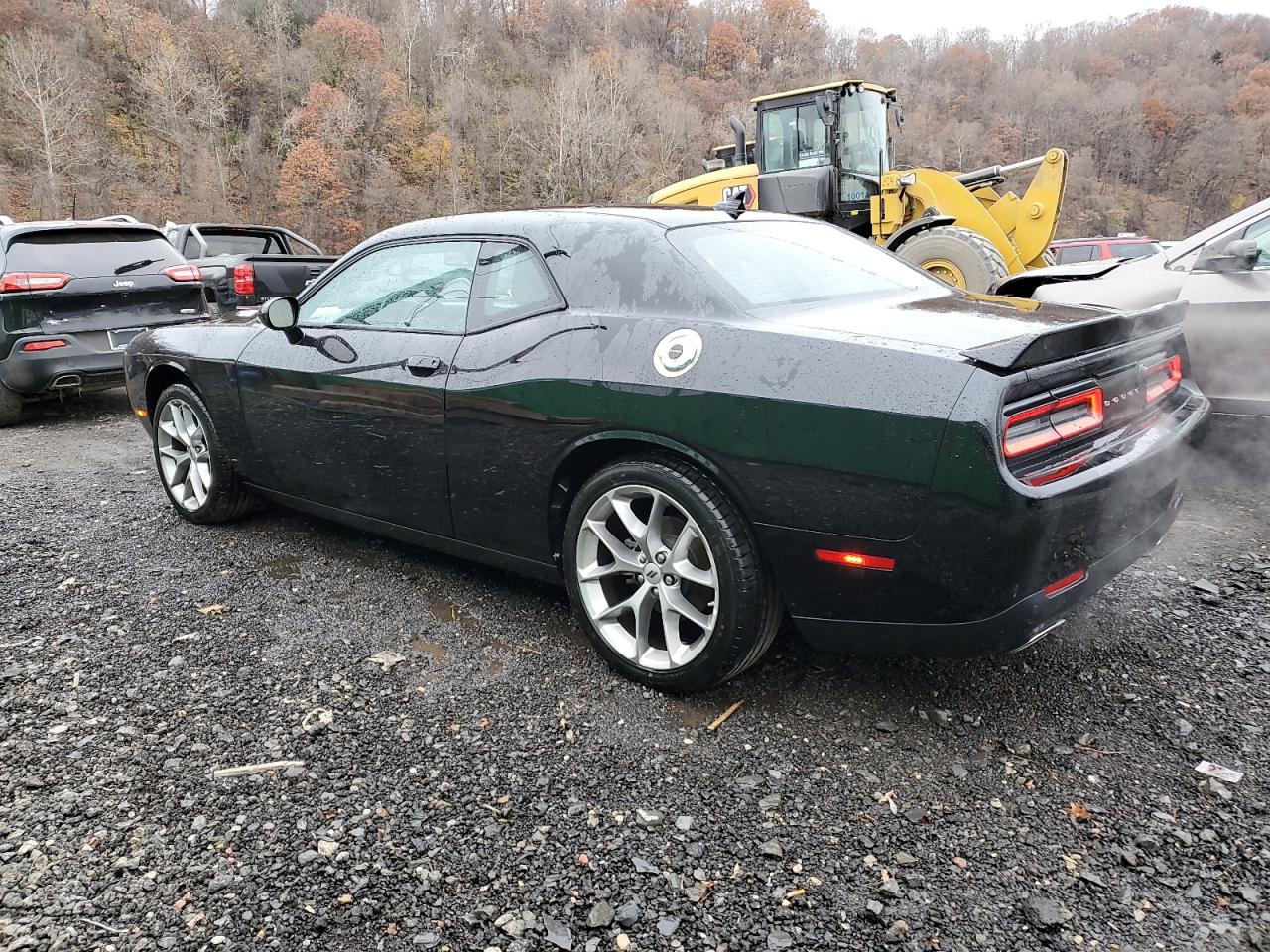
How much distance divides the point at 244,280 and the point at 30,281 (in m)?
2.67

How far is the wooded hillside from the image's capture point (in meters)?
48.2

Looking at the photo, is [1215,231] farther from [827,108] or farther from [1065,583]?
[827,108]

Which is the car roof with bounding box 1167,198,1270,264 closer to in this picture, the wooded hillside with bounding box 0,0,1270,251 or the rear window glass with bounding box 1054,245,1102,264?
the rear window glass with bounding box 1054,245,1102,264

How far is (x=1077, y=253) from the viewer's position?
53.6ft

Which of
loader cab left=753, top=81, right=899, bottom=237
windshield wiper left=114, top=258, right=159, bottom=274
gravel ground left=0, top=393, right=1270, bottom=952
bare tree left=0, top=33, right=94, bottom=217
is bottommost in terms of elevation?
gravel ground left=0, top=393, right=1270, bottom=952

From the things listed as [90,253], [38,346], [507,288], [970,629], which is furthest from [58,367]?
[970,629]

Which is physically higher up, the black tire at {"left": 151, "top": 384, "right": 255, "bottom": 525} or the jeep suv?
the jeep suv

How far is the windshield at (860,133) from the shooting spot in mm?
9867

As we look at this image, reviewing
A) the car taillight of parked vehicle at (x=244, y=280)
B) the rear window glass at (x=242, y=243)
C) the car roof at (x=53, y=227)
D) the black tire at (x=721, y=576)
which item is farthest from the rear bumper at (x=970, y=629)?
the rear window glass at (x=242, y=243)

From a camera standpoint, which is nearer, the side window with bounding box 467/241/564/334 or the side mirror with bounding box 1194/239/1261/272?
the side window with bounding box 467/241/564/334

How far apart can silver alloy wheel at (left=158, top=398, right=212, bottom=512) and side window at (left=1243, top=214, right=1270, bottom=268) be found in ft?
18.8

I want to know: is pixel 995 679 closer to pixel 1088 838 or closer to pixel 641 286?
pixel 1088 838

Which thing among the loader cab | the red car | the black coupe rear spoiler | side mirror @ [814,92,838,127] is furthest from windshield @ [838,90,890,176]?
the black coupe rear spoiler

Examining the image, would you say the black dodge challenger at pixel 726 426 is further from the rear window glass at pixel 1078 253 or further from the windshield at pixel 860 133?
the rear window glass at pixel 1078 253
